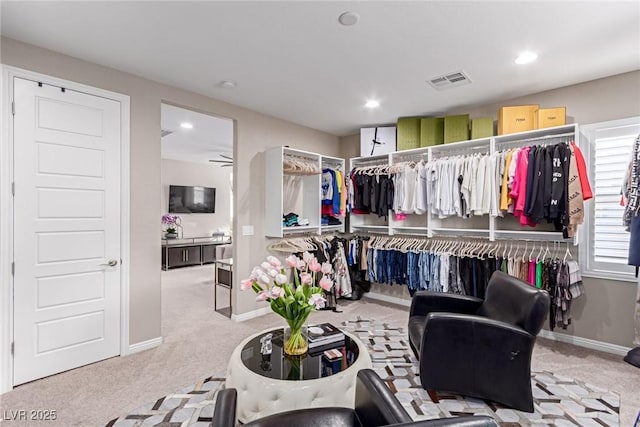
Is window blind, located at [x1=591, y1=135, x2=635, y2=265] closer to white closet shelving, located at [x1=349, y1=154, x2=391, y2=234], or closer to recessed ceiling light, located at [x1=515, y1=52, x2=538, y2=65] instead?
recessed ceiling light, located at [x1=515, y1=52, x2=538, y2=65]

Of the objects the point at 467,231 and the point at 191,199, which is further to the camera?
the point at 191,199

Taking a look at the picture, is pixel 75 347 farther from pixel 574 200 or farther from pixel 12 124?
pixel 574 200

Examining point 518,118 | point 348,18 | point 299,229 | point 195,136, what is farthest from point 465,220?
point 195,136

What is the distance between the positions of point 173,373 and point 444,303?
2.44 meters

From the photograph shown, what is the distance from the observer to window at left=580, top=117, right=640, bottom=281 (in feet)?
9.71

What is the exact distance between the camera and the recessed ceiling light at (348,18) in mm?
2086

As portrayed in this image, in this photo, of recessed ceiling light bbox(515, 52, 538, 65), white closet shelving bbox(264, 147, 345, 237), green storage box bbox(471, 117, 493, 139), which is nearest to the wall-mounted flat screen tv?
white closet shelving bbox(264, 147, 345, 237)

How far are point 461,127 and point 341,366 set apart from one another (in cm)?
328

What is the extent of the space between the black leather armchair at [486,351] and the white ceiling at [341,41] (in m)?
1.91

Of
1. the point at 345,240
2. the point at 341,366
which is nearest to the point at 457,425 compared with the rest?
the point at 341,366

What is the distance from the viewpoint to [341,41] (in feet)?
7.93

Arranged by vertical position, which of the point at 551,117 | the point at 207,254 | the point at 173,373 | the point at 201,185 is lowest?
the point at 173,373

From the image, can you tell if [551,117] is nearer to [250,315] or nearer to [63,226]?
[250,315]

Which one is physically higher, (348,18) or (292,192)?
(348,18)
